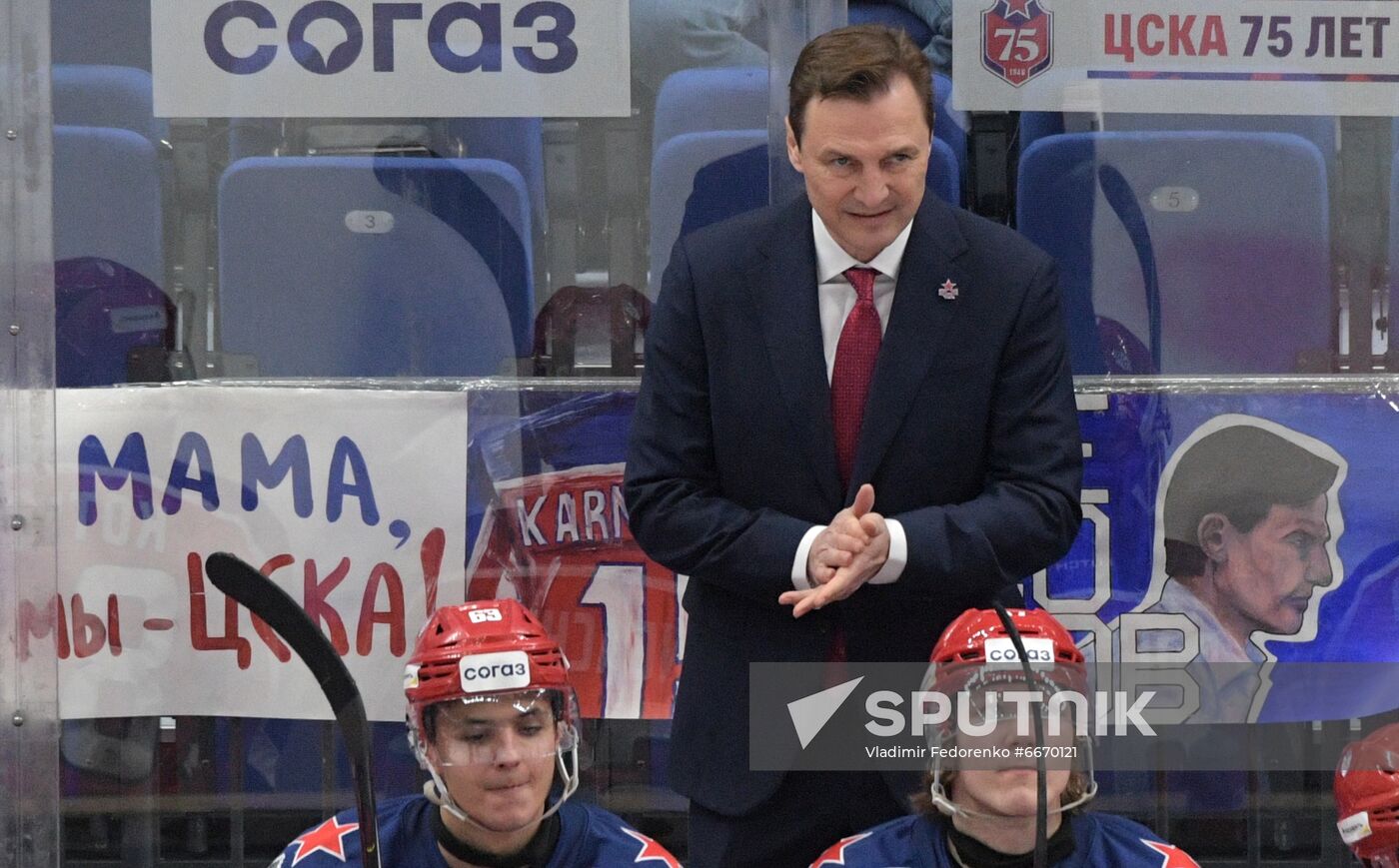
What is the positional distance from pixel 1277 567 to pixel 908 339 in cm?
130

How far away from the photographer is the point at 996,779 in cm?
237

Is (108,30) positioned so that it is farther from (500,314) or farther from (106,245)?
(500,314)

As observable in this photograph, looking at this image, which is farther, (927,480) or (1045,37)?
(1045,37)

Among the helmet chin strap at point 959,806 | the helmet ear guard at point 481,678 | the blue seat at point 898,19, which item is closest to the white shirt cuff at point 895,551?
the helmet chin strap at point 959,806

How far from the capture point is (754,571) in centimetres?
238

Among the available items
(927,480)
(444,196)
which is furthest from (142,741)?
(927,480)

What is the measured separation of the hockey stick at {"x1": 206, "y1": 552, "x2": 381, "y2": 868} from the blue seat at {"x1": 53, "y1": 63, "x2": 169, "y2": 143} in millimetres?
1790

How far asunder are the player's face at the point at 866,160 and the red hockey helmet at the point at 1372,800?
1098 millimetres

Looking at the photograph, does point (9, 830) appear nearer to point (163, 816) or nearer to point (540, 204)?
point (163, 816)

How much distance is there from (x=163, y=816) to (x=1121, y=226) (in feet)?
6.97

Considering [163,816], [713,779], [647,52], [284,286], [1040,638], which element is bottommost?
[163,816]

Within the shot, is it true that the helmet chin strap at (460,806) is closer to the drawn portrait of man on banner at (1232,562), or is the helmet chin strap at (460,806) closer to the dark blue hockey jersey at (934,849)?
the dark blue hockey jersey at (934,849)

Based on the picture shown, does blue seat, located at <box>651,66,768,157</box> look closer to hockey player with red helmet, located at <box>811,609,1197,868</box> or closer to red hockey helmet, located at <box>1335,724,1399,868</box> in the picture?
hockey player with red helmet, located at <box>811,609,1197,868</box>

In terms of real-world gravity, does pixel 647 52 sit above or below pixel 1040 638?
above
